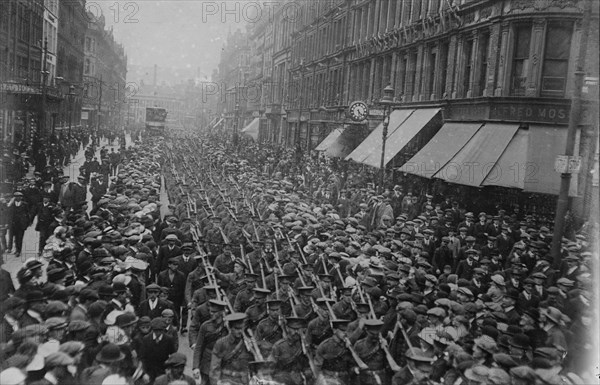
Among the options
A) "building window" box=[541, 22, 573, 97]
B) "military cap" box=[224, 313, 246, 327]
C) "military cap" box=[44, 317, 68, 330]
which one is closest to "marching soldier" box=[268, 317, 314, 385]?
"military cap" box=[224, 313, 246, 327]

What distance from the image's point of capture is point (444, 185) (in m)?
21.3

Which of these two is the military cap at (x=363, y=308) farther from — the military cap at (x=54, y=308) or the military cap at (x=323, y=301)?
the military cap at (x=54, y=308)

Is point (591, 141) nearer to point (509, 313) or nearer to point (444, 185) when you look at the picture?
point (444, 185)

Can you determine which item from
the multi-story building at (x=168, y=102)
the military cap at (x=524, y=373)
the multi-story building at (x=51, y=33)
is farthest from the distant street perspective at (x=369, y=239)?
the multi-story building at (x=168, y=102)

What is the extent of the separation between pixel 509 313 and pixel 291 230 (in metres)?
6.35

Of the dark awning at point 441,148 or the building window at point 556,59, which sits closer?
the building window at point 556,59

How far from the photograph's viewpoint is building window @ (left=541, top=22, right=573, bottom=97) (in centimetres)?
1886

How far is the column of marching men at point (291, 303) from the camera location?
704 cm

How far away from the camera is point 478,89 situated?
21.6 meters

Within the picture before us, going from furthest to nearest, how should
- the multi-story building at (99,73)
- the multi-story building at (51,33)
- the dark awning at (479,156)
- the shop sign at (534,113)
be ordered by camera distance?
the multi-story building at (99,73) < the multi-story building at (51,33) < the shop sign at (534,113) < the dark awning at (479,156)

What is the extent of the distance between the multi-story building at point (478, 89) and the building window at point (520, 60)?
3 cm

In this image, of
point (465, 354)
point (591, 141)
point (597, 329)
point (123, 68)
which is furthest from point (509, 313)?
point (123, 68)

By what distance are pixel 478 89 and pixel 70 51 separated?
4231 centimetres

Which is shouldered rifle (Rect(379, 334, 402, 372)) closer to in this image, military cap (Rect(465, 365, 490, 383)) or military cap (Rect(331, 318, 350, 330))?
military cap (Rect(331, 318, 350, 330))
